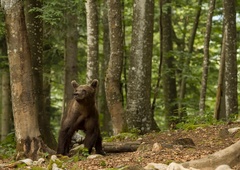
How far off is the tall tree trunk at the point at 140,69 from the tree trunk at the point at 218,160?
6.33 metres

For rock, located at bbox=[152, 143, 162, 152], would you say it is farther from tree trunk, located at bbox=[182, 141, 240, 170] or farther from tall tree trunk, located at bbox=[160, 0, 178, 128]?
tall tree trunk, located at bbox=[160, 0, 178, 128]

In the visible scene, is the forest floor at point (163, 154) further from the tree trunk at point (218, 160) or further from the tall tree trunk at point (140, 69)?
the tall tree trunk at point (140, 69)

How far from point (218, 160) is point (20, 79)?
4.89 metres

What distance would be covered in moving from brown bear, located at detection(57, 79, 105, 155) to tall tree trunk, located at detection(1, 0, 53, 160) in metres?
0.84

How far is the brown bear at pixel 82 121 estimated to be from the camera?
11.2 m

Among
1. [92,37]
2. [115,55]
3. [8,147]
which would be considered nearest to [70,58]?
[92,37]

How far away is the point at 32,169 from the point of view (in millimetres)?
8680

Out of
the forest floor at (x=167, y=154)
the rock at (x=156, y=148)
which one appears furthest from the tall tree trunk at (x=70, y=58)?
the rock at (x=156, y=148)

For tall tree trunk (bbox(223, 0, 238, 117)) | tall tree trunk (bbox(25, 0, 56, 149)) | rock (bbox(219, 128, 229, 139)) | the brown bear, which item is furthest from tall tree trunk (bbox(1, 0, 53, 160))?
tall tree trunk (bbox(223, 0, 238, 117))

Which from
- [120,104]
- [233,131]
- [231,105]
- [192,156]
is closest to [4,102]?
[120,104]

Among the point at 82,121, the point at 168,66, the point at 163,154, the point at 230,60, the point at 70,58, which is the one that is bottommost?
the point at 163,154

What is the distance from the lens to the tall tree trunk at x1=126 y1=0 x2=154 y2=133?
46.2 feet

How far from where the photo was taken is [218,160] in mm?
7629

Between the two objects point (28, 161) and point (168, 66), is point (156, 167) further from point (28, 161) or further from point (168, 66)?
point (168, 66)
